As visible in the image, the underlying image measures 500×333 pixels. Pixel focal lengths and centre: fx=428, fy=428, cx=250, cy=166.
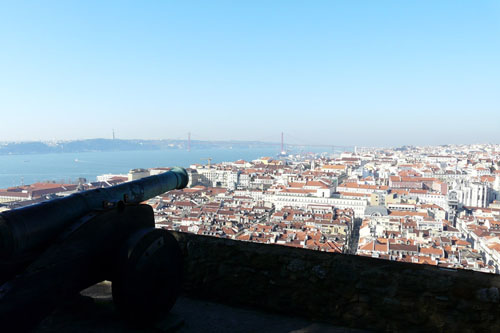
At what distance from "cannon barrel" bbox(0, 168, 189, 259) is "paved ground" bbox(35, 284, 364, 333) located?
57cm

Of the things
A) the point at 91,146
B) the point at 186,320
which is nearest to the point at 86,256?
the point at 186,320

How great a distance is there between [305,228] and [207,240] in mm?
27289

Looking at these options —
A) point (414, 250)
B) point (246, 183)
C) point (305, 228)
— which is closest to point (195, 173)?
point (246, 183)

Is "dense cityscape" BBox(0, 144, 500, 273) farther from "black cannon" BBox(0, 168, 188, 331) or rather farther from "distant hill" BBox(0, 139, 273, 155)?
"distant hill" BBox(0, 139, 273, 155)

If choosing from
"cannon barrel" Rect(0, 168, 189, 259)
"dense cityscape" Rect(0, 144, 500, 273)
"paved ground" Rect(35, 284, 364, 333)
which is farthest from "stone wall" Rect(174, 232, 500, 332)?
"dense cityscape" Rect(0, 144, 500, 273)

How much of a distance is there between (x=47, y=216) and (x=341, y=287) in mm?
1423

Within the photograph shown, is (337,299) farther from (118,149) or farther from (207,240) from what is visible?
(118,149)

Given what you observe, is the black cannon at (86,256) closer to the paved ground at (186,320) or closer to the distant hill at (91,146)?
the paved ground at (186,320)

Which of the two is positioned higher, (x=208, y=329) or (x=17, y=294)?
(x=17, y=294)

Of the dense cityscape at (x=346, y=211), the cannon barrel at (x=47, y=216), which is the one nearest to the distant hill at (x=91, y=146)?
the dense cityscape at (x=346, y=211)

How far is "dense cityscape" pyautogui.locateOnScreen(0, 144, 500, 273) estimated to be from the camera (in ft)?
78.1

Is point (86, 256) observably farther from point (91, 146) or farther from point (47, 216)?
point (91, 146)

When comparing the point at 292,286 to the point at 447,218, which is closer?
the point at 292,286

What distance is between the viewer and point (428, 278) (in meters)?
2.04
